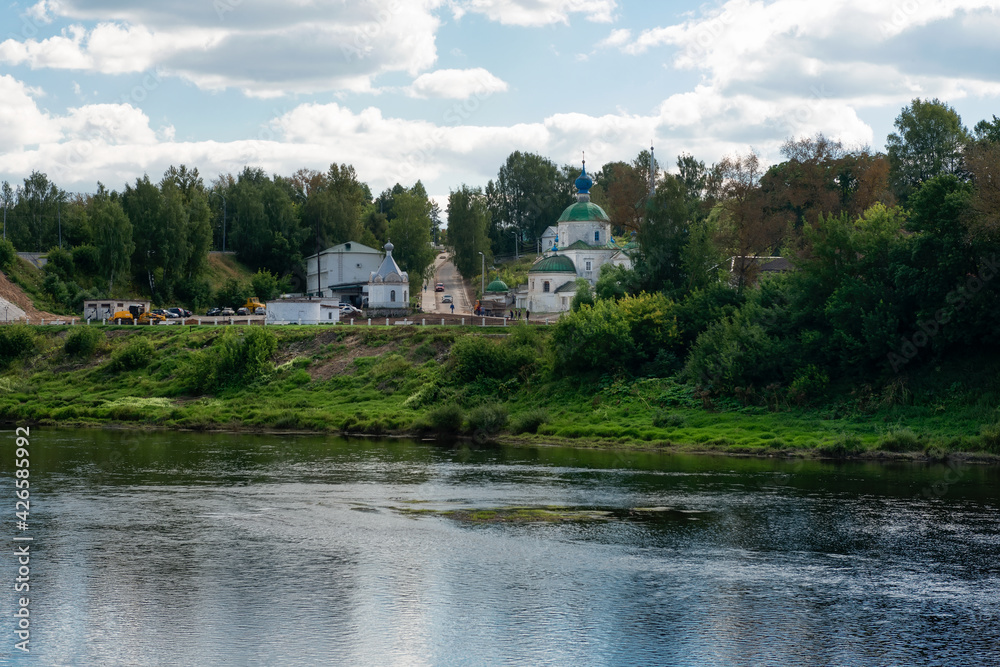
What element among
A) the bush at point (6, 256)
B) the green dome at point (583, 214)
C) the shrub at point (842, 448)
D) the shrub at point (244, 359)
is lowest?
the shrub at point (842, 448)

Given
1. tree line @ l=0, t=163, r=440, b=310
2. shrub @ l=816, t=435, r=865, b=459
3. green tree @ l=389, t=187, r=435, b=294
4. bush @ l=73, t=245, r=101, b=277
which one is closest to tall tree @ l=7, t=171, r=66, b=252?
tree line @ l=0, t=163, r=440, b=310

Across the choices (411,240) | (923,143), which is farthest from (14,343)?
(923,143)

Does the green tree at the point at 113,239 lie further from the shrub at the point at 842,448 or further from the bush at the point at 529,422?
the shrub at the point at 842,448

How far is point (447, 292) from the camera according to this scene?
348ft

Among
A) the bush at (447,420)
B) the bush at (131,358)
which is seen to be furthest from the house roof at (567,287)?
the bush at (447,420)

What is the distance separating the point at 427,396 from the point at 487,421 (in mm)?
5775

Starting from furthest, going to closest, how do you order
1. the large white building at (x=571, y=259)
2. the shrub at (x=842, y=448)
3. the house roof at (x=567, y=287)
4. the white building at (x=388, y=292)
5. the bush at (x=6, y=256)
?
1. the bush at (x=6, y=256)
2. the large white building at (x=571, y=259)
3. the house roof at (x=567, y=287)
4. the white building at (x=388, y=292)
5. the shrub at (x=842, y=448)

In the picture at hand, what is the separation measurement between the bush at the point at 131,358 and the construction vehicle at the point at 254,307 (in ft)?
67.2

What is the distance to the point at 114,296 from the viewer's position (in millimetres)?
81938

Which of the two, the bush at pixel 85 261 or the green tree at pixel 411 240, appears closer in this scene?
the bush at pixel 85 261

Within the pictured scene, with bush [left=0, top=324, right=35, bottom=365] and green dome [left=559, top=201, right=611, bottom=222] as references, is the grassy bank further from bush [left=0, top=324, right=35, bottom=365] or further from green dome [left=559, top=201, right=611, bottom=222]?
green dome [left=559, top=201, right=611, bottom=222]

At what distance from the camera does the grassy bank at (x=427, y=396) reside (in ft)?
123

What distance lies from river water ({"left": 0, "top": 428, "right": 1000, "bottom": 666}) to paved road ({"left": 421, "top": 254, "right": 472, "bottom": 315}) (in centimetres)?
5300

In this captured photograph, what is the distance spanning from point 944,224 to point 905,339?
459 cm
